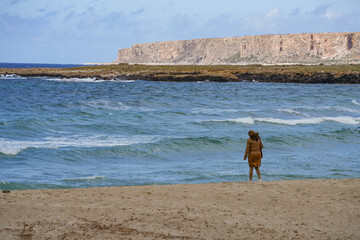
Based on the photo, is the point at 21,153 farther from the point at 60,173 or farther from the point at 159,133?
the point at 159,133

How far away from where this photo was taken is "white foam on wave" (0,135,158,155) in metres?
15.8

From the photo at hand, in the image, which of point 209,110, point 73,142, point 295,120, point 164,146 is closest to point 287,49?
point 209,110

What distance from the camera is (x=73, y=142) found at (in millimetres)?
17219

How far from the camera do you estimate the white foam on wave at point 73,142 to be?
620 inches

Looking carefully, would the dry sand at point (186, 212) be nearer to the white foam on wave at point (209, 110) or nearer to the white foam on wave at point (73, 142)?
the white foam on wave at point (73, 142)

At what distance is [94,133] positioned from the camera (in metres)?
20.0

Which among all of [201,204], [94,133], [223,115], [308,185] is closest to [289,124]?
[223,115]

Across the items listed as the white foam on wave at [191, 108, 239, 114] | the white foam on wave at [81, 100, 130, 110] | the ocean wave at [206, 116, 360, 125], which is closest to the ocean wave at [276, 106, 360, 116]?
the white foam on wave at [191, 108, 239, 114]

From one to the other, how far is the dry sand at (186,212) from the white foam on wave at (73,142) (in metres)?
6.75

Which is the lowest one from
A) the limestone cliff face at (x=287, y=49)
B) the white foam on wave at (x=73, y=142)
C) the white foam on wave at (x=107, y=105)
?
the white foam on wave at (x=73, y=142)

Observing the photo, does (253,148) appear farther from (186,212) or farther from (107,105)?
(107,105)

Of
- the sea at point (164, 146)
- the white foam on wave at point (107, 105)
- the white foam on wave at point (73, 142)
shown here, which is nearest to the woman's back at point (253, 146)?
the sea at point (164, 146)

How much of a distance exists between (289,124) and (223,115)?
5144 millimetres

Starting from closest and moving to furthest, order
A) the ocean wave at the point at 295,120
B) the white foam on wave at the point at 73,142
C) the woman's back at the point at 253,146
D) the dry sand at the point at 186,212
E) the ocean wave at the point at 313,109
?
1. the dry sand at the point at 186,212
2. the woman's back at the point at 253,146
3. the white foam on wave at the point at 73,142
4. the ocean wave at the point at 295,120
5. the ocean wave at the point at 313,109
